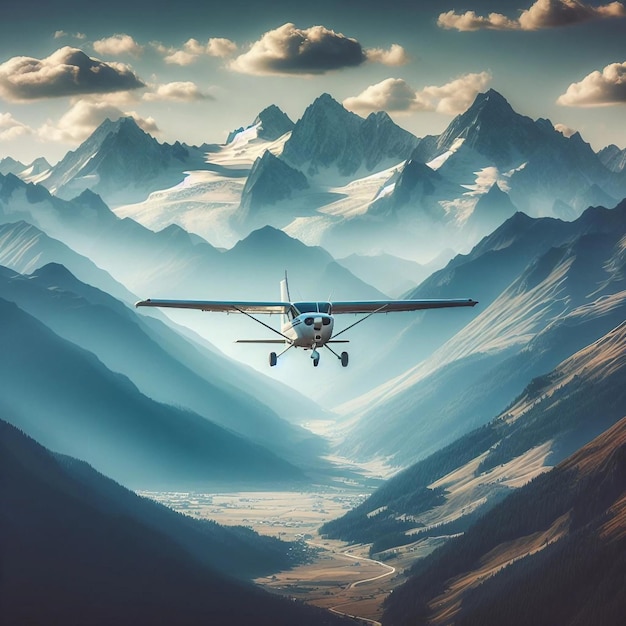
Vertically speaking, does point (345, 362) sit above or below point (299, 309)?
below

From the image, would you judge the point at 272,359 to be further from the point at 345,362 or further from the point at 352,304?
the point at 352,304

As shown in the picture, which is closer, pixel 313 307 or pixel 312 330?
pixel 312 330

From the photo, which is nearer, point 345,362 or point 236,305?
point 345,362

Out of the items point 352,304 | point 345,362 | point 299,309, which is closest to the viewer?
point 345,362

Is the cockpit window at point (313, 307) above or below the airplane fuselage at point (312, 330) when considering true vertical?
above

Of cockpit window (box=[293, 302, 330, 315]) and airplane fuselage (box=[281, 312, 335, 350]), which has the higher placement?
cockpit window (box=[293, 302, 330, 315])

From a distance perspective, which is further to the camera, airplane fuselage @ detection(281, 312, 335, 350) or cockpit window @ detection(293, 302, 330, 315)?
cockpit window @ detection(293, 302, 330, 315)

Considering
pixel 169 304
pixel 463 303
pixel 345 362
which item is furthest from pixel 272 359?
pixel 463 303

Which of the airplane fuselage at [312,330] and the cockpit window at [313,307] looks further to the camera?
the cockpit window at [313,307]

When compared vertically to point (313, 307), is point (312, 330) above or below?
below

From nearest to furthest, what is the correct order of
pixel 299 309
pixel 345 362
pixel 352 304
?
1. pixel 345 362
2. pixel 299 309
3. pixel 352 304
